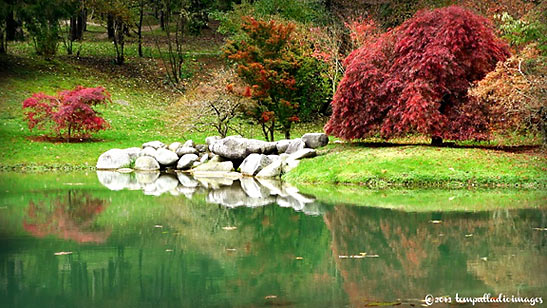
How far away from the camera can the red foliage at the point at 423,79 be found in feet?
64.0

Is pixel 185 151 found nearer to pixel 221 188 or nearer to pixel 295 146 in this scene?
pixel 295 146

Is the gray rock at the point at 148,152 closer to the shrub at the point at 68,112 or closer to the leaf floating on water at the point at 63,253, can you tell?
the shrub at the point at 68,112

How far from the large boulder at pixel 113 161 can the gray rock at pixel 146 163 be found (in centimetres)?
47

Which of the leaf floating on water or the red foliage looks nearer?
the leaf floating on water

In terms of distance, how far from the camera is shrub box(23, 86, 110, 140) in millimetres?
26422

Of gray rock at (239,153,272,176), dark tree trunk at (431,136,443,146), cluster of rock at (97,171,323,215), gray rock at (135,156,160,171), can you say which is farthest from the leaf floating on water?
gray rock at (135,156,160,171)

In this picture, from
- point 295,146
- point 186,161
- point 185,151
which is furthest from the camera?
point 185,151

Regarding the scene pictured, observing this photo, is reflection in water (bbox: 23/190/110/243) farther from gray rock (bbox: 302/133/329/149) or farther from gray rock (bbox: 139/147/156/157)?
gray rock (bbox: 302/133/329/149)

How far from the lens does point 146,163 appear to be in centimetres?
2453

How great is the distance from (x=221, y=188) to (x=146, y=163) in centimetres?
685

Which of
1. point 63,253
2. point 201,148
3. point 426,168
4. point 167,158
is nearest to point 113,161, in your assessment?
point 167,158

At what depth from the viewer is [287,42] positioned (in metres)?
27.5

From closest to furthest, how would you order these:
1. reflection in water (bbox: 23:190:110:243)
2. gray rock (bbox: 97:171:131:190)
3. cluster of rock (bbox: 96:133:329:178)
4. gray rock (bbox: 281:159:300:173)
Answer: reflection in water (bbox: 23:190:110:243), gray rock (bbox: 97:171:131:190), gray rock (bbox: 281:159:300:173), cluster of rock (bbox: 96:133:329:178)

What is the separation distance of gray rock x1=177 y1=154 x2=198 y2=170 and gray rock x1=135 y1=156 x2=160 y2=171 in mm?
964
